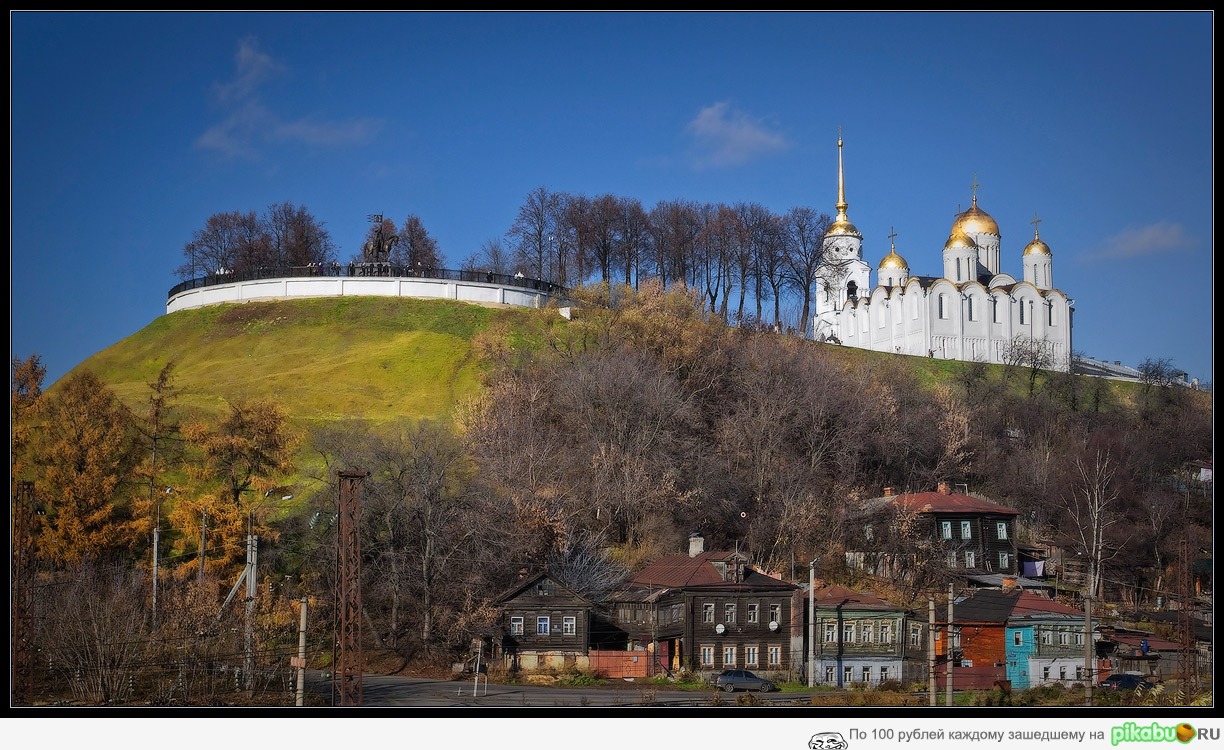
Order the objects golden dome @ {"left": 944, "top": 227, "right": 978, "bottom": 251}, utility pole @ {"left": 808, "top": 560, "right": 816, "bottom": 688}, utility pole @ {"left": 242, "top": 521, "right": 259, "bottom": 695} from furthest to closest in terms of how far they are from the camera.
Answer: golden dome @ {"left": 944, "top": 227, "right": 978, "bottom": 251}
utility pole @ {"left": 808, "top": 560, "right": 816, "bottom": 688}
utility pole @ {"left": 242, "top": 521, "right": 259, "bottom": 695}

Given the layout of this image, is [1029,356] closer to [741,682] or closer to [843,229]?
[843,229]

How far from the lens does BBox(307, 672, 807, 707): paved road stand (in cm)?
3053

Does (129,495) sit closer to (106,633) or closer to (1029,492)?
(106,633)

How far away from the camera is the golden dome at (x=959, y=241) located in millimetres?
95875

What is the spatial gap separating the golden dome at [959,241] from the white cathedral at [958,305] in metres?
0.07

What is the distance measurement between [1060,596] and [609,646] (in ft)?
57.1

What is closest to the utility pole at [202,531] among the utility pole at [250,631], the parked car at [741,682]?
the utility pole at [250,631]

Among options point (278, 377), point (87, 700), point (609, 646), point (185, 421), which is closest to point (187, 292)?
point (278, 377)

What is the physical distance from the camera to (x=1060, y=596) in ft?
154
